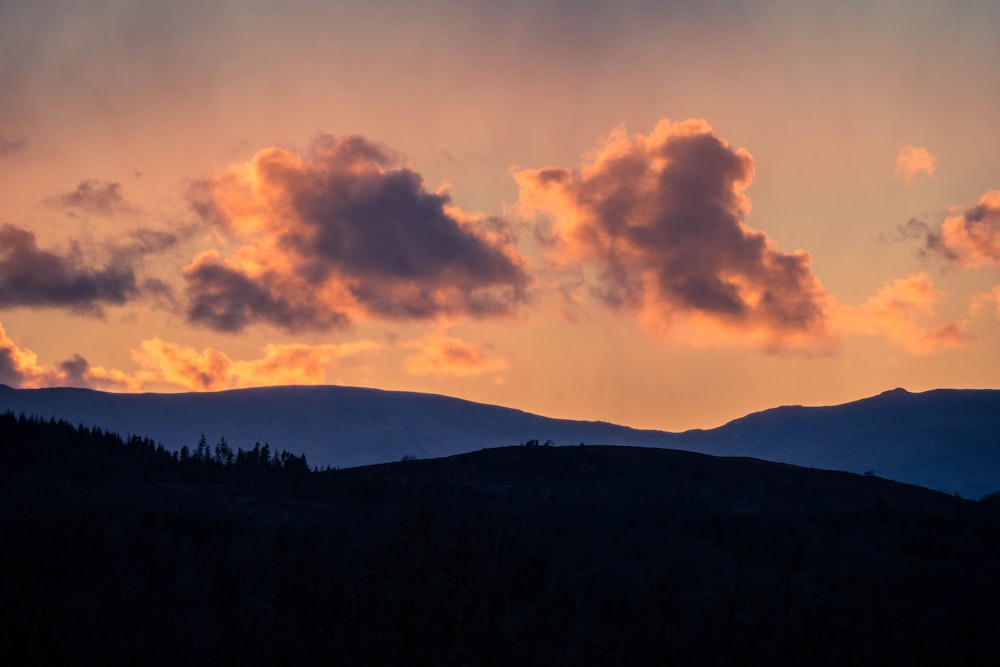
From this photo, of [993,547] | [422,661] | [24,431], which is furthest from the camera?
[24,431]

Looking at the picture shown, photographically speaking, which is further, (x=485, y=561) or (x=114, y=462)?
(x=114, y=462)

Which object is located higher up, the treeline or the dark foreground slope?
the treeline

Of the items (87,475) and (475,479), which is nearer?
(87,475)

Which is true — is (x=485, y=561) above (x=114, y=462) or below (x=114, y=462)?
below

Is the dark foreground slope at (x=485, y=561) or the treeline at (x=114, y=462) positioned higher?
the treeline at (x=114, y=462)

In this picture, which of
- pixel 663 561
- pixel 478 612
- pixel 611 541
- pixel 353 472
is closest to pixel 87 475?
pixel 353 472

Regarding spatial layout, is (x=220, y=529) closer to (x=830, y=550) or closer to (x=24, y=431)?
(x=830, y=550)

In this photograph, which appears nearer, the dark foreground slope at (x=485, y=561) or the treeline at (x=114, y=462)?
the dark foreground slope at (x=485, y=561)

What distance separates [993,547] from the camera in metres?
76.8

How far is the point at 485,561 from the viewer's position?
1369 centimetres

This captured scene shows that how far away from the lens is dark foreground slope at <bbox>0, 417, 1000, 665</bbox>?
13266 millimetres

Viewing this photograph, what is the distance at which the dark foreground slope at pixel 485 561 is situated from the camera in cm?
1327

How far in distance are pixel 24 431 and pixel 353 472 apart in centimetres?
3685

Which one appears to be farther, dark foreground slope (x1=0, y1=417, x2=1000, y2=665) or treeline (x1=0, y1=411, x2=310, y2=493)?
treeline (x1=0, y1=411, x2=310, y2=493)
